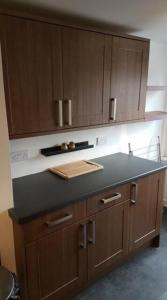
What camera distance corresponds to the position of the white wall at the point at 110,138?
201 centimetres

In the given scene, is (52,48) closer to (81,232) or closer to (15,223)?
(15,223)

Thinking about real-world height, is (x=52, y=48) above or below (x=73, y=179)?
above

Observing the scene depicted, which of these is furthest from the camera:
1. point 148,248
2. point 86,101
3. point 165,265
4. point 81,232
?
point 148,248

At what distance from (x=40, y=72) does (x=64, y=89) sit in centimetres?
23

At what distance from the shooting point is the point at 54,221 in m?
1.52

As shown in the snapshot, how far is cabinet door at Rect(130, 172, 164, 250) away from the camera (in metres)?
2.11

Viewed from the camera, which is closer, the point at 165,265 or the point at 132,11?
the point at 132,11

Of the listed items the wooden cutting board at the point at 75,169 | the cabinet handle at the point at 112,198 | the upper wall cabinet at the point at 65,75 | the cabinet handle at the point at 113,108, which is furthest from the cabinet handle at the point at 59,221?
the cabinet handle at the point at 113,108

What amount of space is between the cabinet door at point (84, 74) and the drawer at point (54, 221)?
0.67 metres

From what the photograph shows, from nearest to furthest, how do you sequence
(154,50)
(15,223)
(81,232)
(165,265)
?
(15,223), (81,232), (165,265), (154,50)

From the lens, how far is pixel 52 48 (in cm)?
164

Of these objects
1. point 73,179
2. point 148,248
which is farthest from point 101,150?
point 148,248

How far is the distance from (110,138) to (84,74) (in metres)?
0.95

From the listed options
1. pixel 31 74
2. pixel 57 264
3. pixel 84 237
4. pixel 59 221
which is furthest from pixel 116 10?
pixel 57 264
